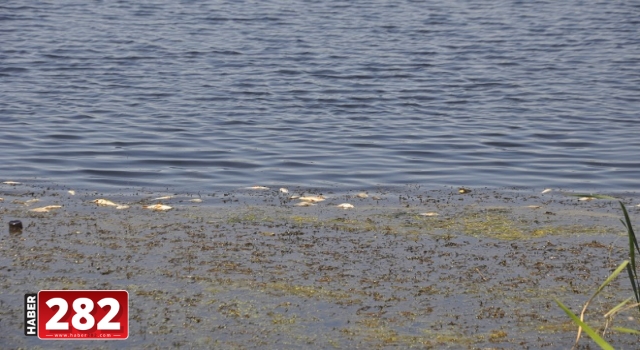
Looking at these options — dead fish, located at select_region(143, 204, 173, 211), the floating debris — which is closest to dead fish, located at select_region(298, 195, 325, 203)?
dead fish, located at select_region(143, 204, 173, 211)

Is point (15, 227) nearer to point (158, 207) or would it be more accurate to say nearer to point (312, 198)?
point (158, 207)

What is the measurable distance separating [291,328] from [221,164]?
4727 mm

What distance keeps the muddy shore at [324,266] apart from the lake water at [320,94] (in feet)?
3.77

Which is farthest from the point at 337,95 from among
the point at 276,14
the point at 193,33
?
the point at 276,14

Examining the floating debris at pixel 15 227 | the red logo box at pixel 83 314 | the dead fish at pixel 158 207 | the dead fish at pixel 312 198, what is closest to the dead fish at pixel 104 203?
the dead fish at pixel 158 207

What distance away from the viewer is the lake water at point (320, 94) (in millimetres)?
9742

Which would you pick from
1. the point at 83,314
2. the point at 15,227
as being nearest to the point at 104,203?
the point at 15,227

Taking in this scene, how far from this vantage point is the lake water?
32.0 ft

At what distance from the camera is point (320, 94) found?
1416 centimetres

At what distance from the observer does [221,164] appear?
32.3 ft

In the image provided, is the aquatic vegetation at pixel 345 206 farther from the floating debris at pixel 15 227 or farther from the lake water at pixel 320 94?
the floating debris at pixel 15 227

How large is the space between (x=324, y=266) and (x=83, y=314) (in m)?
1.74

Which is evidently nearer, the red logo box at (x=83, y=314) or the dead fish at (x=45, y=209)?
the red logo box at (x=83, y=314)

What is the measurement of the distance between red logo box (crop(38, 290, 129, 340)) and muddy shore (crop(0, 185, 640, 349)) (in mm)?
62
